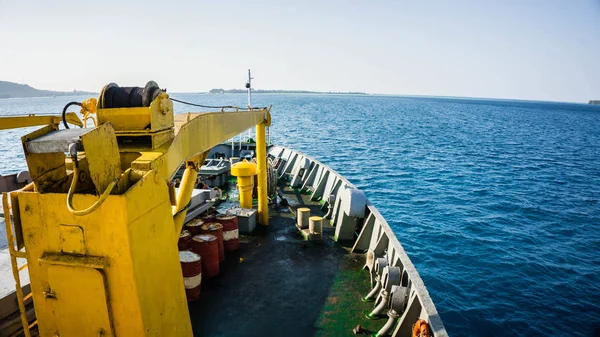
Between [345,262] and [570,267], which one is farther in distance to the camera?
[570,267]

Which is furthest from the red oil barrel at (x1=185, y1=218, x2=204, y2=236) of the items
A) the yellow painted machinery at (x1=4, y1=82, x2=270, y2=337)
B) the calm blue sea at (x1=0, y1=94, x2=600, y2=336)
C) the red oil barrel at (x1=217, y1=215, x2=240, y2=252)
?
the calm blue sea at (x1=0, y1=94, x2=600, y2=336)

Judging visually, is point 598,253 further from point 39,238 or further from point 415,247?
point 39,238

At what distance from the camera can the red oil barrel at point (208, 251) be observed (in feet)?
26.0

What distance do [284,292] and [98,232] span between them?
5.29 meters

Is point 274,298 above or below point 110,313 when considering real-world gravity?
below

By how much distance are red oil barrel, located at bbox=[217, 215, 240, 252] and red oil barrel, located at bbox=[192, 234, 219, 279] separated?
1.03 meters

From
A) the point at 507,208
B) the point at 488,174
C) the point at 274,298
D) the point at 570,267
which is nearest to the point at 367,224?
the point at 274,298

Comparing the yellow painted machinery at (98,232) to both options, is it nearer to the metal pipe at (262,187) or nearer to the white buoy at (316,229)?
the white buoy at (316,229)

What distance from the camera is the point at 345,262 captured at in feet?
29.1

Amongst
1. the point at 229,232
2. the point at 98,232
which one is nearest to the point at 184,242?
the point at 229,232

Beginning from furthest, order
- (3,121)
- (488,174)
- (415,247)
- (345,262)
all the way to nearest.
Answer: (488,174)
(415,247)
(345,262)
(3,121)

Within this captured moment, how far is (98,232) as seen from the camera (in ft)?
9.66

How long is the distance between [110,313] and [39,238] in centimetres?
94

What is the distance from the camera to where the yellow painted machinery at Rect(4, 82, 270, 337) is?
2.90 meters
